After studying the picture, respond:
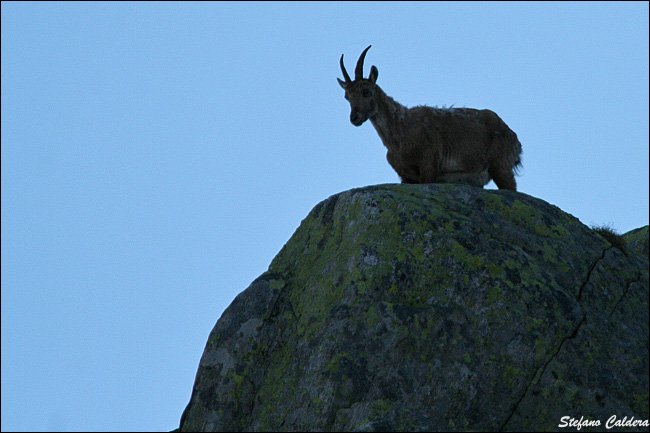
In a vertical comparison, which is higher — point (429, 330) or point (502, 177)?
point (502, 177)

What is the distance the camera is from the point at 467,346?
24.2ft

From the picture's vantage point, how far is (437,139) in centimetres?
1336

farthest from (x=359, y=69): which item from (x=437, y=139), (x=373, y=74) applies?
(x=437, y=139)

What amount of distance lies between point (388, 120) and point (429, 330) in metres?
6.97

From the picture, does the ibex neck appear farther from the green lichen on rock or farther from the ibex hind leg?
the green lichen on rock

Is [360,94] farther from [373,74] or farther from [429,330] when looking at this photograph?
[429,330]

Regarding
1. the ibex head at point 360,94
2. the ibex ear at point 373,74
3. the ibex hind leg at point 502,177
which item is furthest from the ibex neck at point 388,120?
the ibex hind leg at point 502,177

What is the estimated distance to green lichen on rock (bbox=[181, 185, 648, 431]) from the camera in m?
7.12

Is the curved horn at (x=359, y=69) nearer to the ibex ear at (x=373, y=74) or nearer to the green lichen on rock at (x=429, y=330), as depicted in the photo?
the ibex ear at (x=373, y=74)

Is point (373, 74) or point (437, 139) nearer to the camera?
point (437, 139)

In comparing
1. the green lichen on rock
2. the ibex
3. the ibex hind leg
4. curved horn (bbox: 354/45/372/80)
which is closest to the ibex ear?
the ibex

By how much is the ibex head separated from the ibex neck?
124 millimetres

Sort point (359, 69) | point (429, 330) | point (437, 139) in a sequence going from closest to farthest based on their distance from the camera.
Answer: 1. point (429, 330)
2. point (437, 139)
3. point (359, 69)

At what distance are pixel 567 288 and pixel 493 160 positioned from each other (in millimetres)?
5786
